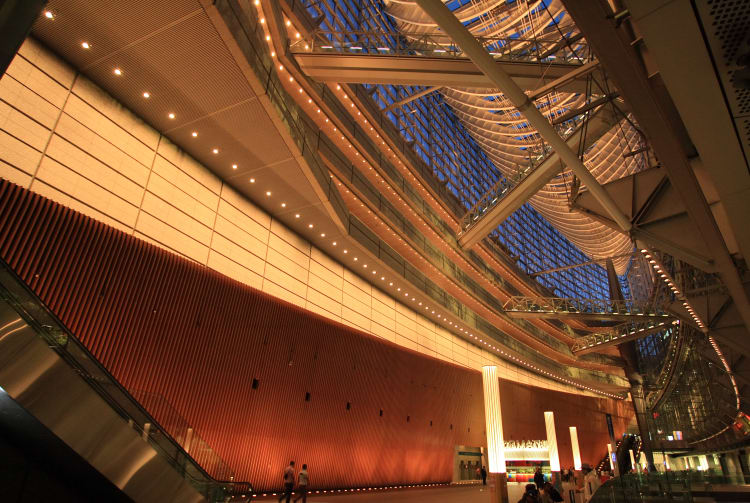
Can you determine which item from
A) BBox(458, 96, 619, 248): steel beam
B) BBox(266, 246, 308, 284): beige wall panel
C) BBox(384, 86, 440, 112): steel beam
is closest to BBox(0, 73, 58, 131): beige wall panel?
BBox(266, 246, 308, 284): beige wall panel

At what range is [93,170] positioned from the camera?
11.8m

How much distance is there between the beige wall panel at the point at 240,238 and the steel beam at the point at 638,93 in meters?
13.1

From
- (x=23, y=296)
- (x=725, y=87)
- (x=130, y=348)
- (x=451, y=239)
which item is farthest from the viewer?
(x=451, y=239)

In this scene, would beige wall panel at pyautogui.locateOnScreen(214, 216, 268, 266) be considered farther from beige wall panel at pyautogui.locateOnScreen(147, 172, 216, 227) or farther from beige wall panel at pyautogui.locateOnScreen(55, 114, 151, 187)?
beige wall panel at pyautogui.locateOnScreen(55, 114, 151, 187)

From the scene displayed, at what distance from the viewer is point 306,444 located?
16.7 metres

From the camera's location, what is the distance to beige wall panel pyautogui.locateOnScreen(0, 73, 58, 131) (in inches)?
400

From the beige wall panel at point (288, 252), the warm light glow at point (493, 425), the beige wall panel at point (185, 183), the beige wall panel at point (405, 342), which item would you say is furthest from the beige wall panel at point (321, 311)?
the warm light glow at point (493, 425)

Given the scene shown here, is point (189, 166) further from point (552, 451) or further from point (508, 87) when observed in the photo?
point (552, 451)

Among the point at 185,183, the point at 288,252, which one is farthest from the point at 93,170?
the point at 288,252

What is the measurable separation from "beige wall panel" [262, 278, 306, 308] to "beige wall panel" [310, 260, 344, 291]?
1882 mm

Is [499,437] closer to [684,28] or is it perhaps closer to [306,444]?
[306,444]

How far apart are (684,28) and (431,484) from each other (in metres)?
25.9

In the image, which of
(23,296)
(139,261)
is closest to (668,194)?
(23,296)

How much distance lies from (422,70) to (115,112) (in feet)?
33.7
